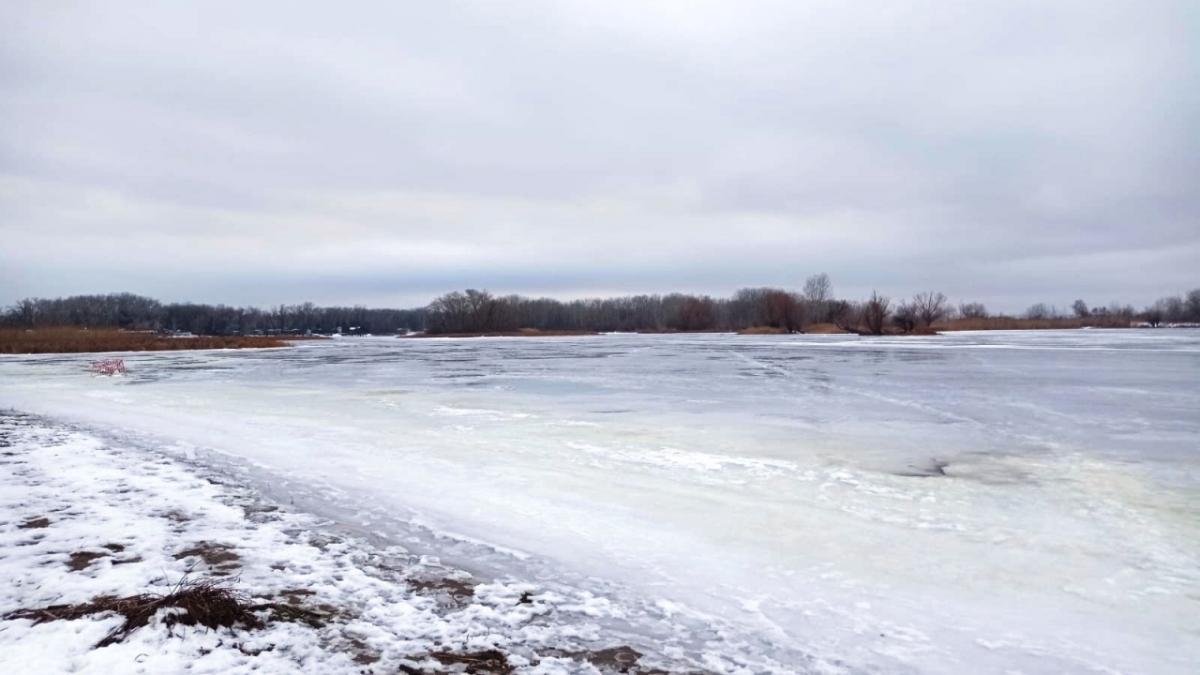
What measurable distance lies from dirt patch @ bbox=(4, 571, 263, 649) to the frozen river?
1.38 meters

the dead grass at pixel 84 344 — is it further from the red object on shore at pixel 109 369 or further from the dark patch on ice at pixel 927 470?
the dark patch on ice at pixel 927 470

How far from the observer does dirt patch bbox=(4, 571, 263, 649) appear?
298 centimetres

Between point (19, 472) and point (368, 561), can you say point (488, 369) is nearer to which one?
point (19, 472)

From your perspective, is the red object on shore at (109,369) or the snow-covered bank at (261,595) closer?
the snow-covered bank at (261,595)

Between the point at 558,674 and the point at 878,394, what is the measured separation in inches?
430

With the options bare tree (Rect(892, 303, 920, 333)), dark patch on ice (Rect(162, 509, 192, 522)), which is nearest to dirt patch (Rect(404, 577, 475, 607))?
dark patch on ice (Rect(162, 509, 192, 522))

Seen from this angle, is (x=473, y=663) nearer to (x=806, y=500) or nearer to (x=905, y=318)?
(x=806, y=500)

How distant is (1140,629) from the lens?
3232mm

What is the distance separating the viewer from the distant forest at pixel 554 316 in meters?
75.8

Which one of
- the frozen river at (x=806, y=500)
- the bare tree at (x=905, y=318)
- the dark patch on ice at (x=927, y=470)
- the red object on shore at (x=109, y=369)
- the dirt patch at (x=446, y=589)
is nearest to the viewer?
the frozen river at (x=806, y=500)

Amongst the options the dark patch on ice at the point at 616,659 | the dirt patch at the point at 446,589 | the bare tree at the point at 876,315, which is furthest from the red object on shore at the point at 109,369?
the bare tree at the point at 876,315

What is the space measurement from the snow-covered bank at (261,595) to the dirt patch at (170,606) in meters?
0.05

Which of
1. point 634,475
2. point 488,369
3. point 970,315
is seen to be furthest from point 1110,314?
point 634,475

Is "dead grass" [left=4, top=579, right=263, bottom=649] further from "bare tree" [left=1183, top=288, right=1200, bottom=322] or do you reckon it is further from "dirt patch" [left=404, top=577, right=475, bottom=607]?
"bare tree" [left=1183, top=288, right=1200, bottom=322]
